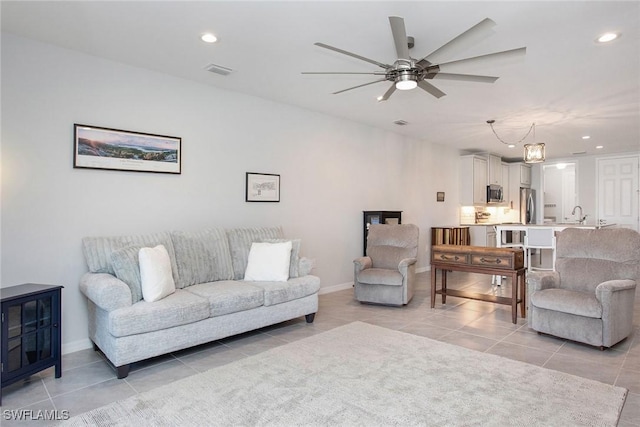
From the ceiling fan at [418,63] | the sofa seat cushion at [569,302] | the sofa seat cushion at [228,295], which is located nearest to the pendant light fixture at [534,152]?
the sofa seat cushion at [569,302]

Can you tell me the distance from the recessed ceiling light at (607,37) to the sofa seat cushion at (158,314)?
394cm

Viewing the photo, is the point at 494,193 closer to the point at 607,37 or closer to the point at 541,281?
the point at 541,281

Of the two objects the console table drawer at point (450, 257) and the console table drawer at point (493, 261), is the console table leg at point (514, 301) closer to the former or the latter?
the console table drawer at point (493, 261)

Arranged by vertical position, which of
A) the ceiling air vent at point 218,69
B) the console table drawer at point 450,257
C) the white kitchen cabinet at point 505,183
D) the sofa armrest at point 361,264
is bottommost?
the sofa armrest at point 361,264

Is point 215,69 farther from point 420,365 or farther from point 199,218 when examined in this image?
point 420,365

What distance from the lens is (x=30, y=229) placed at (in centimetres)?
315

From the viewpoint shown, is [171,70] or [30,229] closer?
[30,229]

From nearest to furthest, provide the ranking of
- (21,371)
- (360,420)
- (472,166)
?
(360,420) < (21,371) < (472,166)

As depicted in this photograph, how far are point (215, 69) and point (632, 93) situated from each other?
4854 millimetres

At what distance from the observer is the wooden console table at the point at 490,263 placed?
164 inches

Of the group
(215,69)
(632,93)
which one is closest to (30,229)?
(215,69)

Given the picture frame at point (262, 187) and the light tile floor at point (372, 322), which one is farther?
the picture frame at point (262, 187)

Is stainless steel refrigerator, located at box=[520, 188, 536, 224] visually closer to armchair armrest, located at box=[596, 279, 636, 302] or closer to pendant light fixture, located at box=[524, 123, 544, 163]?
pendant light fixture, located at box=[524, 123, 544, 163]

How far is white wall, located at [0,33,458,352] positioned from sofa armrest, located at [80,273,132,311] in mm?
667
